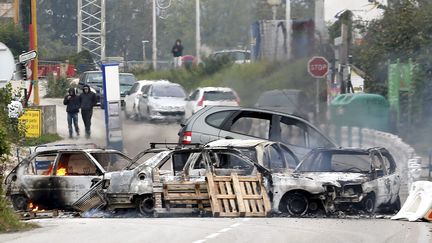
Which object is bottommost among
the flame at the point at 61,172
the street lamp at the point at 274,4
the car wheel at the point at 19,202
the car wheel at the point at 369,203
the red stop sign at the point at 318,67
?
the car wheel at the point at 19,202

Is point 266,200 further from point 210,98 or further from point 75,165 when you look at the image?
point 210,98

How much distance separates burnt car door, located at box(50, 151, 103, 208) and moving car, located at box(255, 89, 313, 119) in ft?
48.3

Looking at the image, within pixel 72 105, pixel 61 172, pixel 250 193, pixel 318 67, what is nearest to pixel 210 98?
pixel 72 105

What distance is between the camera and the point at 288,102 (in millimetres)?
38719

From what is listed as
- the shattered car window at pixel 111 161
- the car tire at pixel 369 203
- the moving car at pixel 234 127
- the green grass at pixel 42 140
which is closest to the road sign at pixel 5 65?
the shattered car window at pixel 111 161

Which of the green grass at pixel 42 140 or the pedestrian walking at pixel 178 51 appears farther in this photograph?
the pedestrian walking at pixel 178 51

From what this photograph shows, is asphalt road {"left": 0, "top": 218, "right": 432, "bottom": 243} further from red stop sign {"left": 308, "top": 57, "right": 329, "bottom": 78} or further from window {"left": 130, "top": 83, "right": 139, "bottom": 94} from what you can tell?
window {"left": 130, "top": 83, "right": 139, "bottom": 94}

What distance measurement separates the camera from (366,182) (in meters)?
21.5

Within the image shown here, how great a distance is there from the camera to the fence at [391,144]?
84.6 feet

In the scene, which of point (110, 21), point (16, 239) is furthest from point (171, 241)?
point (110, 21)

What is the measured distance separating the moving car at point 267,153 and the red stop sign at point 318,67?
1335cm

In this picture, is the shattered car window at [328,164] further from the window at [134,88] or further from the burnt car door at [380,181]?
the window at [134,88]

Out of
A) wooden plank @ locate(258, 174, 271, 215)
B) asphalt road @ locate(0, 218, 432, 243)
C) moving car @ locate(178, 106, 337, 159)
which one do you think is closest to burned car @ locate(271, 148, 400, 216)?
wooden plank @ locate(258, 174, 271, 215)

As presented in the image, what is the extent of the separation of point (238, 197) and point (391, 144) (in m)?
9.79
